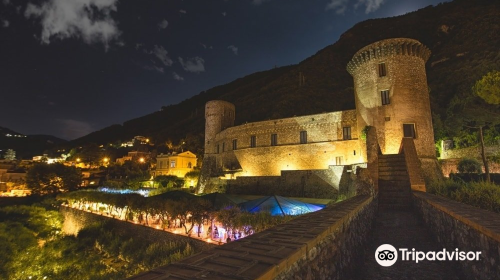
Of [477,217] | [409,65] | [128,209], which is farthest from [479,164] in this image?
[128,209]

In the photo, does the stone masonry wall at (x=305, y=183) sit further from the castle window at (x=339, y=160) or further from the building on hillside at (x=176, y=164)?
the building on hillside at (x=176, y=164)

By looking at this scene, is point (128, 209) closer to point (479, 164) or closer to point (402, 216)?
point (402, 216)

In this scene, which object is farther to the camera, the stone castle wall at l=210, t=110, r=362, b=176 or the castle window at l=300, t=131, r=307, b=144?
the castle window at l=300, t=131, r=307, b=144

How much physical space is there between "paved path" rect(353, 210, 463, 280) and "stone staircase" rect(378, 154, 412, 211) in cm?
73

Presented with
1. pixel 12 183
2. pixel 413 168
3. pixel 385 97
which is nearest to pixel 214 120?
pixel 385 97

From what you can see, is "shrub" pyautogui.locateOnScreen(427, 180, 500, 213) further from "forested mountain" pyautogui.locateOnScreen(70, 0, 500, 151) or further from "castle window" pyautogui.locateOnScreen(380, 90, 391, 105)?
"forested mountain" pyautogui.locateOnScreen(70, 0, 500, 151)

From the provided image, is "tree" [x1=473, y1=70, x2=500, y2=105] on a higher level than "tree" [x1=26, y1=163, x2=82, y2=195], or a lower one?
higher

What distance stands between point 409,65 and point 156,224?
1936 cm

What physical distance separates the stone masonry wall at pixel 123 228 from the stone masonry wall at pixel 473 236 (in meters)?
8.19

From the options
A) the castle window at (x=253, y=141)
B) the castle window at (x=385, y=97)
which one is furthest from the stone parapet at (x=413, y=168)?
the castle window at (x=253, y=141)

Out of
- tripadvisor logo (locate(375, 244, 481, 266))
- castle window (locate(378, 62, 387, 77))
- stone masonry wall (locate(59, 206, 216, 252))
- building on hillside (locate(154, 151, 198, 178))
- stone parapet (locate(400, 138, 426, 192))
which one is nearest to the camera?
tripadvisor logo (locate(375, 244, 481, 266))

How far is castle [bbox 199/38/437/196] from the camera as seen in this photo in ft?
55.5

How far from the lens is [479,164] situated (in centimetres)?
1739

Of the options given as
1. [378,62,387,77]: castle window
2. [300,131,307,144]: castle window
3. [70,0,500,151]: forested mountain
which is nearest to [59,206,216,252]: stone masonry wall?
[300,131,307,144]: castle window
